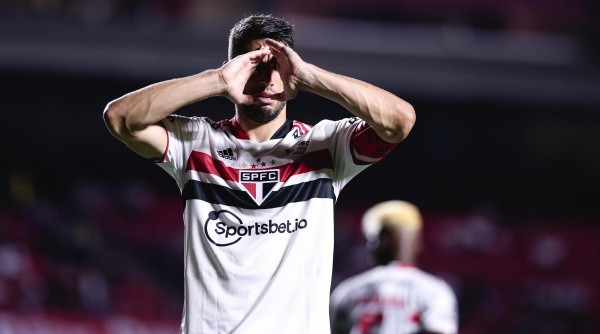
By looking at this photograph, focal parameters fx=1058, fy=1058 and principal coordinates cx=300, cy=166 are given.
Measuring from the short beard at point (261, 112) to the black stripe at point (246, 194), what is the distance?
233 millimetres

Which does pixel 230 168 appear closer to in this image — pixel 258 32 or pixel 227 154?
pixel 227 154

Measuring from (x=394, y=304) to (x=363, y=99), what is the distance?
2025mm

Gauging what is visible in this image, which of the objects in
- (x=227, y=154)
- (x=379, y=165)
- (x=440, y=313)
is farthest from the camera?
(x=379, y=165)

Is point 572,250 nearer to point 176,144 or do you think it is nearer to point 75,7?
point 75,7

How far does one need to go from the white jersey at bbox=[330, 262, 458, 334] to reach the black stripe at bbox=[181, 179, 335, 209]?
5.56 feet

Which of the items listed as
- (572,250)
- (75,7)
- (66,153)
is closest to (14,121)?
(66,153)

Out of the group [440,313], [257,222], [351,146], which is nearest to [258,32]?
[351,146]

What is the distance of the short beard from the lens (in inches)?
133

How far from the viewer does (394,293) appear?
201 inches

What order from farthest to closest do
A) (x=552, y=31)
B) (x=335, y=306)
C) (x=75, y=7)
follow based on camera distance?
(x=552, y=31)
(x=75, y=7)
(x=335, y=306)

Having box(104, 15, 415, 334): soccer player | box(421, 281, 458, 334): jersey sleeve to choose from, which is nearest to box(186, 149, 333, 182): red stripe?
box(104, 15, 415, 334): soccer player

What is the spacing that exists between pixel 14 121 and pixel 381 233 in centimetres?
1035

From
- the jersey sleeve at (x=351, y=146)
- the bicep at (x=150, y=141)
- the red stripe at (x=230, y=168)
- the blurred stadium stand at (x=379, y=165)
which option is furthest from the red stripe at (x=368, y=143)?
the blurred stadium stand at (x=379, y=165)

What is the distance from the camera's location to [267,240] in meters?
3.35
